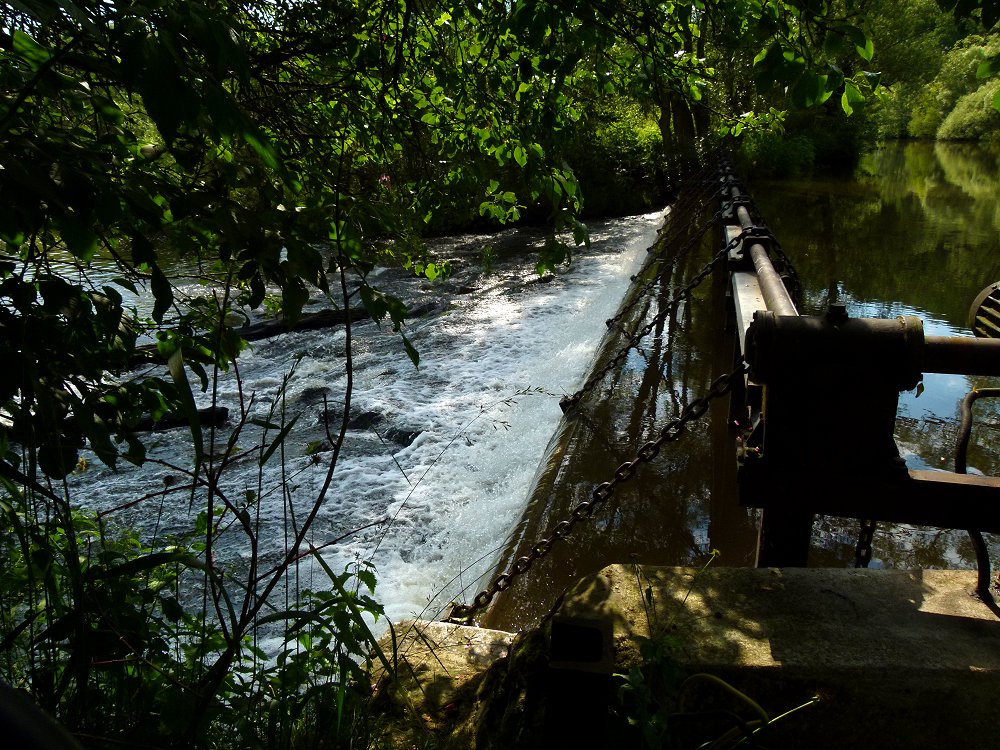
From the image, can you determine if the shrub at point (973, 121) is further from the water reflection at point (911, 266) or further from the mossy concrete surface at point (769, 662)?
the mossy concrete surface at point (769, 662)

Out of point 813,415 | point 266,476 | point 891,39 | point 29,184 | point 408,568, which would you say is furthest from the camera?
point 891,39

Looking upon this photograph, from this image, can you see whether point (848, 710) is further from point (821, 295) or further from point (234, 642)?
point (821, 295)

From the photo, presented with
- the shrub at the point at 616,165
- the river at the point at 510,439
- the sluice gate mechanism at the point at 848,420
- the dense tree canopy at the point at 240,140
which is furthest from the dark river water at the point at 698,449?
the shrub at the point at 616,165

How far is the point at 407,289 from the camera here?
11.2 m

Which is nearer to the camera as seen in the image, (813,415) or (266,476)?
(813,415)

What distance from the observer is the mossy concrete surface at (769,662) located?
5.81 ft

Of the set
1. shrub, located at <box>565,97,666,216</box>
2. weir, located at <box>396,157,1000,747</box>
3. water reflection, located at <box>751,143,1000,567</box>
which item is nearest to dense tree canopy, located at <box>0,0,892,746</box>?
weir, located at <box>396,157,1000,747</box>

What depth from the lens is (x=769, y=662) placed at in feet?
6.16

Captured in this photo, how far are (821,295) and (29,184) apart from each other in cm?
1011

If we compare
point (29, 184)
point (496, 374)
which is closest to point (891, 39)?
point (496, 374)

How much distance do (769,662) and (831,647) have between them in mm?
198

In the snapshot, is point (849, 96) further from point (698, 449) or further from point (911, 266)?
point (911, 266)

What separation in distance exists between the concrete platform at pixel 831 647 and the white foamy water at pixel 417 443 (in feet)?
3.36

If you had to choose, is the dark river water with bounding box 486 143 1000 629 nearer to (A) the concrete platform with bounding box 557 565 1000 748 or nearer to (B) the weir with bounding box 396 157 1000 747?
(B) the weir with bounding box 396 157 1000 747
